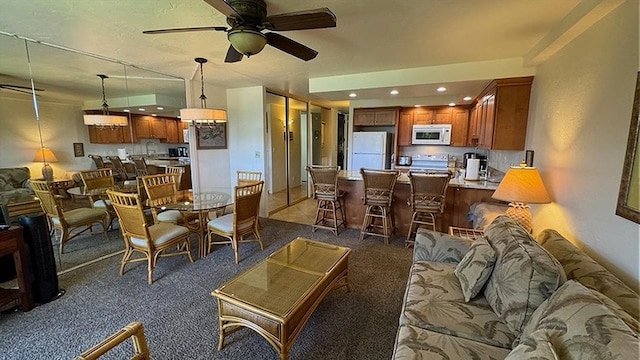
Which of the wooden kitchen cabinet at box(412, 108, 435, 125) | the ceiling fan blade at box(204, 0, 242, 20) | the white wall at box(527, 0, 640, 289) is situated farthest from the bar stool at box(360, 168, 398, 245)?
the wooden kitchen cabinet at box(412, 108, 435, 125)

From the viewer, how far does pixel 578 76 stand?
6.80ft

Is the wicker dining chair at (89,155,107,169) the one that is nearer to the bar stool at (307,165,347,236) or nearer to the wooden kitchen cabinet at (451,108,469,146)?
the bar stool at (307,165,347,236)

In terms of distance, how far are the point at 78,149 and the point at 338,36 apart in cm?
316

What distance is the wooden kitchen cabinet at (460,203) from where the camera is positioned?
352 centimetres

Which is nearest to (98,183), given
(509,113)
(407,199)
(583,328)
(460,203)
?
(407,199)

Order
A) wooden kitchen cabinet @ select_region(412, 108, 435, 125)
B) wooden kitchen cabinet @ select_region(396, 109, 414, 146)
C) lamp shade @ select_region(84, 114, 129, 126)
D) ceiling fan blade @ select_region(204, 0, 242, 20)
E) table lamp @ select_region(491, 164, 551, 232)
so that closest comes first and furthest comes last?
ceiling fan blade @ select_region(204, 0, 242, 20), table lamp @ select_region(491, 164, 551, 232), lamp shade @ select_region(84, 114, 129, 126), wooden kitchen cabinet @ select_region(412, 108, 435, 125), wooden kitchen cabinet @ select_region(396, 109, 414, 146)

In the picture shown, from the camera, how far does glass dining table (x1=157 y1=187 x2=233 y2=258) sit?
301 cm

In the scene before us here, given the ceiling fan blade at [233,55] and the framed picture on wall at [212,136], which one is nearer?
the ceiling fan blade at [233,55]

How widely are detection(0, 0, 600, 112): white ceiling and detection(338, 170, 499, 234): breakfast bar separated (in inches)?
51.0

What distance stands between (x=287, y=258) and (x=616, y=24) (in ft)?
8.96

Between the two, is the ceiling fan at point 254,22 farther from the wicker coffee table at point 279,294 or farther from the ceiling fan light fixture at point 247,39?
the wicker coffee table at point 279,294

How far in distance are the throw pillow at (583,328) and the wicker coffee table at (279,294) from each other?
115cm

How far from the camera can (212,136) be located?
15.5 ft

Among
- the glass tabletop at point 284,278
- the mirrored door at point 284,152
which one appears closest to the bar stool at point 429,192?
the glass tabletop at point 284,278
